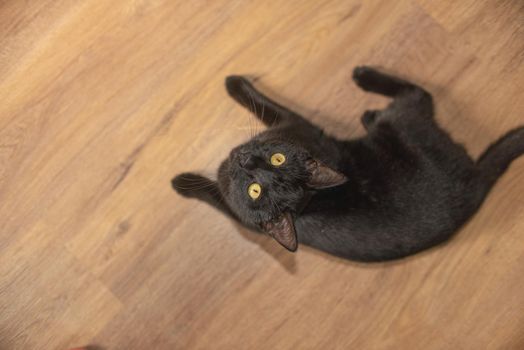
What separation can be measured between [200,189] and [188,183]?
2.5 inches

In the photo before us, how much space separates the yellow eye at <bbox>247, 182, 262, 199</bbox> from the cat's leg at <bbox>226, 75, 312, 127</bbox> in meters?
0.37

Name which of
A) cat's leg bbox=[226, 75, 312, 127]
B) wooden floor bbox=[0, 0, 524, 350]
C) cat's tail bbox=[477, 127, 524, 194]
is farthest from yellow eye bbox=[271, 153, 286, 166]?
cat's tail bbox=[477, 127, 524, 194]

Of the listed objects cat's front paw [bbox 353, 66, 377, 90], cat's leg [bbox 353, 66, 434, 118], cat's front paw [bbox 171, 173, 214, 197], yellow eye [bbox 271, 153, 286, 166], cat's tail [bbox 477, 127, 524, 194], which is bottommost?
cat's tail [bbox 477, 127, 524, 194]

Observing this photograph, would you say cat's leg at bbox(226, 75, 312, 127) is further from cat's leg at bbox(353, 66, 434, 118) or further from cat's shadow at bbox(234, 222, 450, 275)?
cat's shadow at bbox(234, 222, 450, 275)

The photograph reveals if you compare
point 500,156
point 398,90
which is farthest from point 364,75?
point 500,156

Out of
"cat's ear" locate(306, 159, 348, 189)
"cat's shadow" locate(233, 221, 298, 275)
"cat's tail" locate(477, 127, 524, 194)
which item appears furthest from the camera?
"cat's shadow" locate(233, 221, 298, 275)

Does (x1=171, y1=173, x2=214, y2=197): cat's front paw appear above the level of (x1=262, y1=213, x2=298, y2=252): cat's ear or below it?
above

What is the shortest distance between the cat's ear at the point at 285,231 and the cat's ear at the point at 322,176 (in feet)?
0.42

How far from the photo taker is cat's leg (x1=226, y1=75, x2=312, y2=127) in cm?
141

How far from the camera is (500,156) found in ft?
4.23

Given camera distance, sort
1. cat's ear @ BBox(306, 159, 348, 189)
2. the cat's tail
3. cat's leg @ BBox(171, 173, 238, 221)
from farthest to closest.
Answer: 1. cat's leg @ BBox(171, 173, 238, 221)
2. the cat's tail
3. cat's ear @ BBox(306, 159, 348, 189)

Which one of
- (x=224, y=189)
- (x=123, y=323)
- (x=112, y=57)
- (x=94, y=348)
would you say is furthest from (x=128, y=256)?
(x=112, y=57)

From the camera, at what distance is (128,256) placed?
148 cm

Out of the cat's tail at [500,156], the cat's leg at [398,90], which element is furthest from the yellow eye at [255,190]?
the cat's tail at [500,156]
